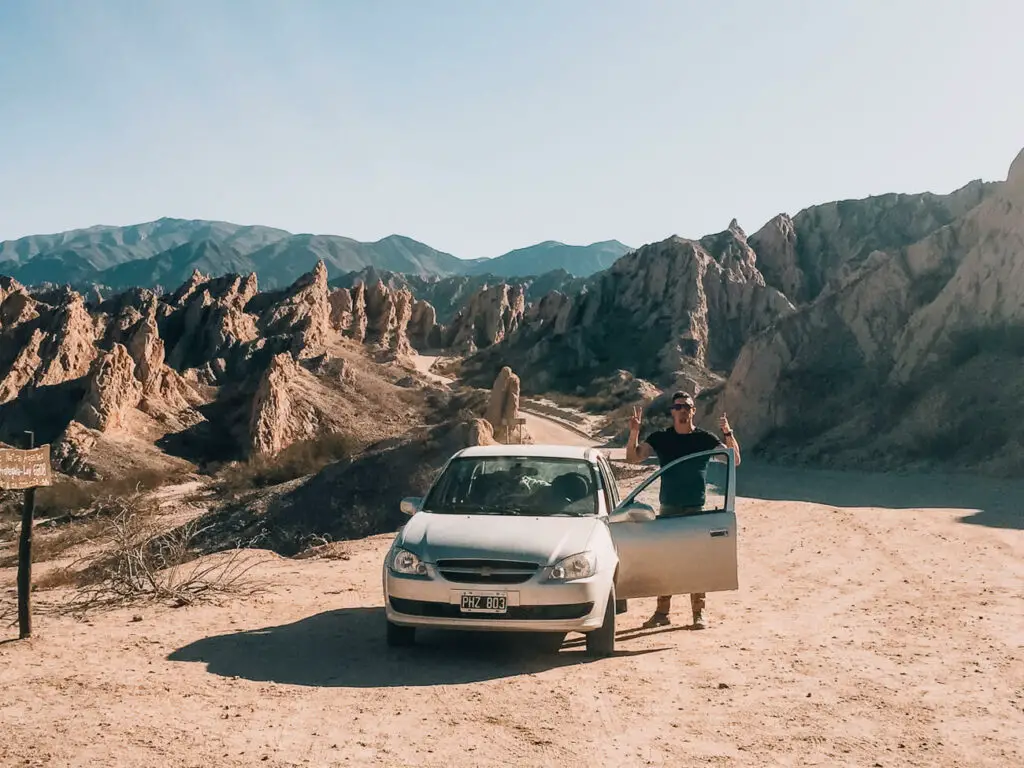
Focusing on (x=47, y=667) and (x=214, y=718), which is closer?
(x=214, y=718)

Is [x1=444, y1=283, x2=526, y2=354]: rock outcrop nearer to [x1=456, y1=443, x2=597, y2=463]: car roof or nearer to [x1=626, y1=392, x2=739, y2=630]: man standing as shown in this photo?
[x1=456, y1=443, x2=597, y2=463]: car roof

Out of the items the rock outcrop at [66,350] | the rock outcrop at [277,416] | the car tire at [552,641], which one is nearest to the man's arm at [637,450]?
the car tire at [552,641]

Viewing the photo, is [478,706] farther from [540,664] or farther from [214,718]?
[214,718]

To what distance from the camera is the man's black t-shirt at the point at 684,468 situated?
770cm

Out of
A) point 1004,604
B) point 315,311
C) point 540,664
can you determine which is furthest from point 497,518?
point 315,311

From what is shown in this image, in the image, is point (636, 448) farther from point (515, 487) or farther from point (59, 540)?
point (59, 540)

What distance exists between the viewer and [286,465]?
2914cm

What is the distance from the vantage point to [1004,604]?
327 inches

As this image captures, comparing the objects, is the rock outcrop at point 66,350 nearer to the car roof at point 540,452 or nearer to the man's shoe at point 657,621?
the car roof at point 540,452

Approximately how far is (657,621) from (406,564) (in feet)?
8.96

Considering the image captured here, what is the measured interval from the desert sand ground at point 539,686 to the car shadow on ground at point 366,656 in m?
0.03

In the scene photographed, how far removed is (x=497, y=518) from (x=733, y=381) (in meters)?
23.3

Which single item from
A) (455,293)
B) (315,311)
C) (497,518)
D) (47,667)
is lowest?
(47,667)

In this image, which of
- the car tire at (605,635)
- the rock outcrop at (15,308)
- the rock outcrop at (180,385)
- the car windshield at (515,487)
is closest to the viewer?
the car tire at (605,635)
